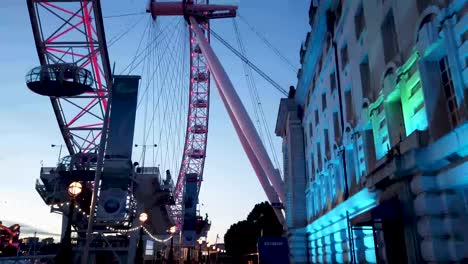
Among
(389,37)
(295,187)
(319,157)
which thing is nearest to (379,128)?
(389,37)

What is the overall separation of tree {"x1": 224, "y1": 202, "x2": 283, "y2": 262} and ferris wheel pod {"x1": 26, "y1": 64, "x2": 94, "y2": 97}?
41026 mm

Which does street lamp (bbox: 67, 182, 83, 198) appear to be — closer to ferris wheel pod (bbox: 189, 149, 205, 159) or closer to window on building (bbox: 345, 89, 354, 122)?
window on building (bbox: 345, 89, 354, 122)

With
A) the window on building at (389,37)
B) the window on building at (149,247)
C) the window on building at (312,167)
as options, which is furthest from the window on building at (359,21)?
the window on building at (149,247)

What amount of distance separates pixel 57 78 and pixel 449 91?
137ft

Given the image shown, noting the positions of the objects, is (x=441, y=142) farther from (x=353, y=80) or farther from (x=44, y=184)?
(x=44, y=184)

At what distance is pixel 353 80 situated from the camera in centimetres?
2003

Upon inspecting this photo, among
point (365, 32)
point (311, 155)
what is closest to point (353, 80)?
point (365, 32)

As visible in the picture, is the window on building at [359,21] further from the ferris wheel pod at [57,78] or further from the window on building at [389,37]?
the ferris wheel pod at [57,78]

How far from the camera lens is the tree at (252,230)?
7362 centimetres

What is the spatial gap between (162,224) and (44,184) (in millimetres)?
33516

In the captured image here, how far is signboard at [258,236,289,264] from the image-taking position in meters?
34.5

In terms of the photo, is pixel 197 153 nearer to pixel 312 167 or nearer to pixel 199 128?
pixel 199 128

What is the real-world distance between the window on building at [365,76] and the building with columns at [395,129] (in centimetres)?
6

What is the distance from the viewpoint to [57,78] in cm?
4509
